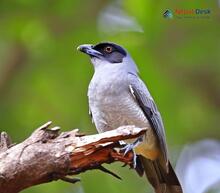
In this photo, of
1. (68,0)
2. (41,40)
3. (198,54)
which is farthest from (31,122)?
(198,54)

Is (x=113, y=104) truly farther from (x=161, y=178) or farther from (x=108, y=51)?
(x=161, y=178)

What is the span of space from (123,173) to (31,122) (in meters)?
1.25

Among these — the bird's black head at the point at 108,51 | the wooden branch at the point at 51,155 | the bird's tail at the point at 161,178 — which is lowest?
the bird's tail at the point at 161,178

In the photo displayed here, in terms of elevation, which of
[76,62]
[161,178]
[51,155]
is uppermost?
[76,62]

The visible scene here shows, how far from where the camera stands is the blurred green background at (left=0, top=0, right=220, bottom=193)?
13.0 ft

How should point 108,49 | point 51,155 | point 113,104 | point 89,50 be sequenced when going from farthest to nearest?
point 108,49 → point 89,50 → point 113,104 → point 51,155

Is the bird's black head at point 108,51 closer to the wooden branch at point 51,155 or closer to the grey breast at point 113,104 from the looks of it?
the grey breast at point 113,104

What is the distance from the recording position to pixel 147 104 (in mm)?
3762

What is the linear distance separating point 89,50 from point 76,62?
0.73ft

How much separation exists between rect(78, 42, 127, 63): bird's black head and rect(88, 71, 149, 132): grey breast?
20 centimetres

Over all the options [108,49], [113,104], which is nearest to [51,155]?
[113,104]

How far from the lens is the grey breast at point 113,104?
3711mm

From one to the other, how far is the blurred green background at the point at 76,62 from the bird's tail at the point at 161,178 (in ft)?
0.88

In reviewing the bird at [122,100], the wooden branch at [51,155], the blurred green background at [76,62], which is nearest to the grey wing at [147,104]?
the bird at [122,100]
